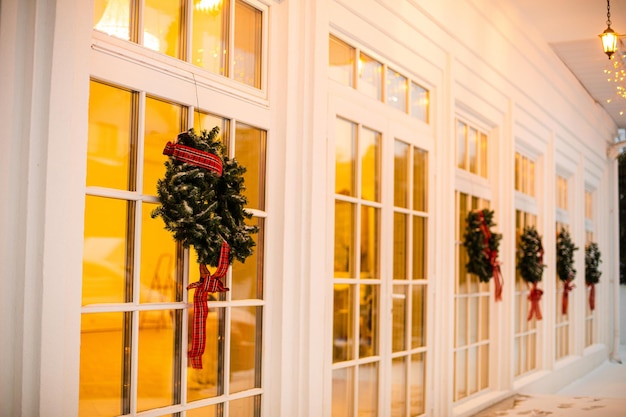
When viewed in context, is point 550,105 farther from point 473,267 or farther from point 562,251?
point 473,267

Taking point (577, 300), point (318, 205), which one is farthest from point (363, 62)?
point (577, 300)

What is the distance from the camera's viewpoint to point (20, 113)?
2.53m

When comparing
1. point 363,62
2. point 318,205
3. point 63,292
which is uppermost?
point 363,62

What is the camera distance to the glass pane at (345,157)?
451 centimetres

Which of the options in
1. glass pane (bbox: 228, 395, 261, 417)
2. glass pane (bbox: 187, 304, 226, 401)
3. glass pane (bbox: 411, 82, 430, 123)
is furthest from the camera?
glass pane (bbox: 411, 82, 430, 123)

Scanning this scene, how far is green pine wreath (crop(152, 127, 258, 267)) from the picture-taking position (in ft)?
9.99

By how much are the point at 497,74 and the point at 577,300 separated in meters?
4.56

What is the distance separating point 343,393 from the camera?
4473mm

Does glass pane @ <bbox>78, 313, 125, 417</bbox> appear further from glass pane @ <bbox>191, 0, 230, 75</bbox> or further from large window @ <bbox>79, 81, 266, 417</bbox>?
glass pane @ <bbox>191, 0, 230, 75</bbox>

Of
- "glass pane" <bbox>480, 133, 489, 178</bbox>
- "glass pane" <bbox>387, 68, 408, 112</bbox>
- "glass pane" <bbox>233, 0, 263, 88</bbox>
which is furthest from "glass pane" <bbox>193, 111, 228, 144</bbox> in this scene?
"glass pane" <bbox>480, 133, 489, 178</bbox>

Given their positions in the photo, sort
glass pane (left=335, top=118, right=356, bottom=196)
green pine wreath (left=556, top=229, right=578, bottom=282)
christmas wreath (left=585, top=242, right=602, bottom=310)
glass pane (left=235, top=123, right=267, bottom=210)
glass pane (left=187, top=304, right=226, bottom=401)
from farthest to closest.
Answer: christmas wreath (left=585, top=242, right=602, bottom=310), green pine wreath (left=556, top=229, right=578, bottom=282), glass pane (left=335, top=118, right=356, bottom=196), glass pane (left=235, top=123, right=267, bottom=210), glass pane (left=187, top=304, right=226, bottom=401)

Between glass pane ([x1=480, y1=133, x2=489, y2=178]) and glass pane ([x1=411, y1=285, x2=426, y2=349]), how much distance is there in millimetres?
1920

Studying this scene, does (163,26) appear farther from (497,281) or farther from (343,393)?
(497,281)

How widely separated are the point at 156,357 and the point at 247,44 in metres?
1.52
